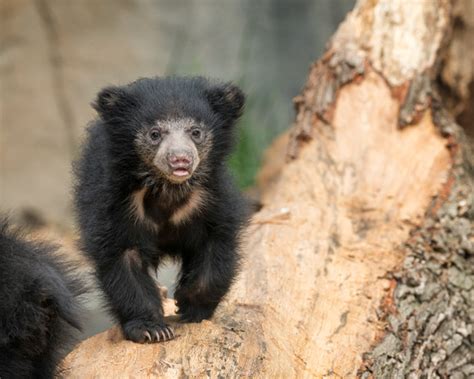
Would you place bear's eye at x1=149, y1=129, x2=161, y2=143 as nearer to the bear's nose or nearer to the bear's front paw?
the bear's nose

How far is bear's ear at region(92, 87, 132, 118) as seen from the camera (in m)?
4.67

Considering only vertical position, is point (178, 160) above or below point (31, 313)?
above

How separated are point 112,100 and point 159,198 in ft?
1.94

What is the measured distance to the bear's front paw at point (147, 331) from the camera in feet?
14.3

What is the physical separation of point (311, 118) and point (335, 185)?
721 mm

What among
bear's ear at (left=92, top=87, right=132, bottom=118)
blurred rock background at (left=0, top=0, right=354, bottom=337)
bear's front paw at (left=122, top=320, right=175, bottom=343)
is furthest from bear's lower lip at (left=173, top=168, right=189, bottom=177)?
blurred rock background at (left=0, top=0, right=354, bottom=337)

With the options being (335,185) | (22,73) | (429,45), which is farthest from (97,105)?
(22,73)

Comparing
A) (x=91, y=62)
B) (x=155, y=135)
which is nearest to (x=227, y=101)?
(x=155, y=135)

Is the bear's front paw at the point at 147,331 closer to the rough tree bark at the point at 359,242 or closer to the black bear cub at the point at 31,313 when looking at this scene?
the rough tree bark at the point at 359,242

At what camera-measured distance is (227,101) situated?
16.0ft

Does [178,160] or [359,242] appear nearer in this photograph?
[178,160]

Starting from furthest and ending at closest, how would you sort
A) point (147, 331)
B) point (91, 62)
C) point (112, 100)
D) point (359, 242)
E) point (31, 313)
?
point (91, 62) < point (359, 242) < point (112, 100) < point (147, 331) < point (31, 313)

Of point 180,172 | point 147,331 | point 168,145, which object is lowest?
point 147,331

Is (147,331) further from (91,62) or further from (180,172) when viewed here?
(91,62)
